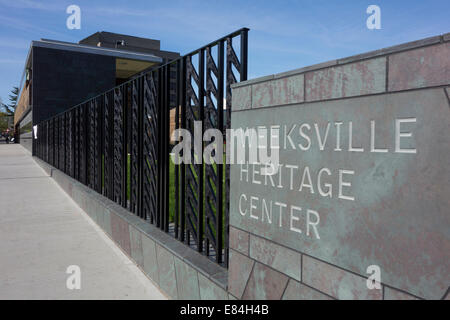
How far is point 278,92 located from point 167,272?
2.21 m

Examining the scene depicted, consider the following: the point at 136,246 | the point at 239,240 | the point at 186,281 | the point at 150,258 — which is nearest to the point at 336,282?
the point at 239,240

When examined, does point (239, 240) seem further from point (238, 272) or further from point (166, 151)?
point (166, 151)

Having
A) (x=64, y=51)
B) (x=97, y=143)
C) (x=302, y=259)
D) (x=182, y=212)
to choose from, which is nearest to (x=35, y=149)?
(x=64, y=51)

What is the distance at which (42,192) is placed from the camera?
10.2 metres

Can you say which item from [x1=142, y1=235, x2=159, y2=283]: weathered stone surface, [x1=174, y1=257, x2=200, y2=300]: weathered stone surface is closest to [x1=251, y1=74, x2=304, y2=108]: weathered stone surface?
[x1=174, y1=257, x2=200, y2=300]: weathered stone surface

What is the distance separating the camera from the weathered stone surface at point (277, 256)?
2.16 m

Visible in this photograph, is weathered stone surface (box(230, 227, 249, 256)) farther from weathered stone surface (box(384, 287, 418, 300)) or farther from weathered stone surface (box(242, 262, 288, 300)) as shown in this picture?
weathered stone surface (box(384, 287, 418, 300))

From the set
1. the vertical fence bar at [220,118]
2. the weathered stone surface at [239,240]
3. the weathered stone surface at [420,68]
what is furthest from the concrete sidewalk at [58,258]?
the weathered stone surface at [420,68]

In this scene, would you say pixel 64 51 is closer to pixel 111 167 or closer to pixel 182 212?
pixel 111 167

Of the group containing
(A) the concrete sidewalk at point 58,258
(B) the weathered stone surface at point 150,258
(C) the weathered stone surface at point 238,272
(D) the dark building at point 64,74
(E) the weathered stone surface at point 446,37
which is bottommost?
(A) the concrete sidewalk at point 58,258

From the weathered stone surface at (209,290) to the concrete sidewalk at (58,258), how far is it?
82 cm

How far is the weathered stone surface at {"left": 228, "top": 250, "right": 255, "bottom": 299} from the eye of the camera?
8.41ft

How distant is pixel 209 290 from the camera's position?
2971mm
